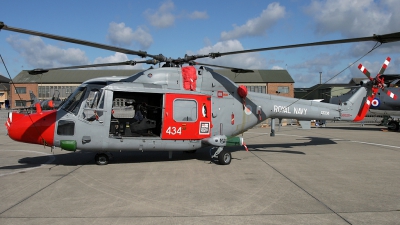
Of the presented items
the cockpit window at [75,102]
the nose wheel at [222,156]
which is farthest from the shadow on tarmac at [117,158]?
the cockpit window at [75,102]

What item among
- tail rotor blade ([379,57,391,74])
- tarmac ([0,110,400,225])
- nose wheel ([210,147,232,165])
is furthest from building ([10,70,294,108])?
nose wheel ([210,147,232,165])

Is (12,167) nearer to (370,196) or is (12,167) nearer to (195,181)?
(195,181)

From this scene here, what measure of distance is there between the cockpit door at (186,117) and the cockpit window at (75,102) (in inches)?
97.6

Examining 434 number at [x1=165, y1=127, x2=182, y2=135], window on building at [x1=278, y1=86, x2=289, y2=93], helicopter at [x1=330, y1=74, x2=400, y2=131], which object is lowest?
434 number at [x1=165, y1=127, x2=182, y2=135]

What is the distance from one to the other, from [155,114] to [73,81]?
50535mm

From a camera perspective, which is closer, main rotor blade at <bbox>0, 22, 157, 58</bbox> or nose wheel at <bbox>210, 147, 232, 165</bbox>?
main rotor blade at <bbox>0, 22, 157, 58</bbox>

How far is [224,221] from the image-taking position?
197 inches

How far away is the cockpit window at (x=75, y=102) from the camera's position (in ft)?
29.9

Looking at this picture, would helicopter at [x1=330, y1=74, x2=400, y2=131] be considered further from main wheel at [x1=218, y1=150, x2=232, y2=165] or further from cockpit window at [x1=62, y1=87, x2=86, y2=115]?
cockpit window at [x1=62, y1=87, x2=86, y2=115]

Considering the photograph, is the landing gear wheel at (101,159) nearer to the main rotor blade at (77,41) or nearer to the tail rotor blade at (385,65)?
the main rotor blade at (77,41)

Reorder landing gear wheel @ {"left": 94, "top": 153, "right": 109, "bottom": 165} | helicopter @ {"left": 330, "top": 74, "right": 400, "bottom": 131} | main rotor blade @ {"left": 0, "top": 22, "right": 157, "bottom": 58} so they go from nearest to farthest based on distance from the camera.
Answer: main rotor blade @ {"left": 0, "top": 22, "right": 157, "bottom": 58} → landing gear wheel @ {"left": 94, "top": 153, "right": 109, "bottom": 165} → helicopter @ {"left": 330, "top": 74, "right": 400, "bottom": 131}

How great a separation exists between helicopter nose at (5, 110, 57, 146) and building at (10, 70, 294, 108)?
145 feet

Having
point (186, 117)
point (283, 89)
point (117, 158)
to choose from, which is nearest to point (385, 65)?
point (186, 117)

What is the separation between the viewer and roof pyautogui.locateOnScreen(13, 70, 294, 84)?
5628 centimetres
